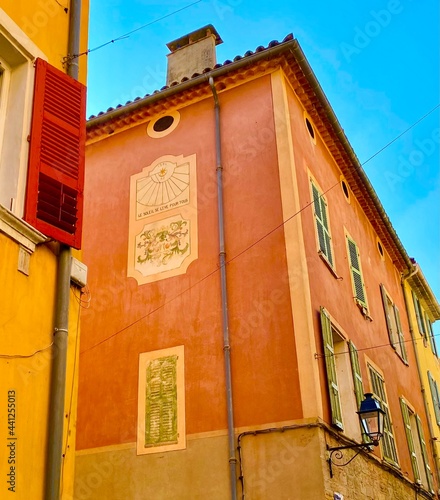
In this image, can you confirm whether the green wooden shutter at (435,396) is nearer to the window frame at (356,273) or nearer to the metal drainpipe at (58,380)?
the window frame at (356,273)

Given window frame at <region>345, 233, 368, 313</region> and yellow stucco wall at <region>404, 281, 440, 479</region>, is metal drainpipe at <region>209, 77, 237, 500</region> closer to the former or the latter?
window frame at <region>345, 233, 368, 313</region>

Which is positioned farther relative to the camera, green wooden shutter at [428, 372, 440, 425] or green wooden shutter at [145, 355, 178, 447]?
green wooden shutter at [428, 372, 440, 425]

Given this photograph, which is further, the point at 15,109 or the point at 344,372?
the point at 344,372

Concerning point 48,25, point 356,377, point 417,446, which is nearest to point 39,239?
point 48,25

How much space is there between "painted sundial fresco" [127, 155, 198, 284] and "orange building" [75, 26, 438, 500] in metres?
0.03

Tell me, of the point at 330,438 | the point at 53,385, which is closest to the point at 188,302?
the point at 330,438

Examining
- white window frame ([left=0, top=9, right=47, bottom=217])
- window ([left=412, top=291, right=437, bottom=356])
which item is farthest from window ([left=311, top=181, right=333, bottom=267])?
window ([left=412, top=291, right=437, bottom=356])

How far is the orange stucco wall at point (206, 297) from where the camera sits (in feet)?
35.6

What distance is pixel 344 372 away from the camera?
12367 mm

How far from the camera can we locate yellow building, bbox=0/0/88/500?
15.6 feet

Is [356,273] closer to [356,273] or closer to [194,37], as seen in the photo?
[356,273]

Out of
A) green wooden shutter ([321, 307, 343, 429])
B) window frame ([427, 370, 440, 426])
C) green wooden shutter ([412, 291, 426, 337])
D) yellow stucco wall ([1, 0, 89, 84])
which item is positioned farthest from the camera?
green wooden shutter ([412, 291, 426, 337])

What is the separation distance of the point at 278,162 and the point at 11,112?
6994 millimetres

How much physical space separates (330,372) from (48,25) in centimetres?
675
